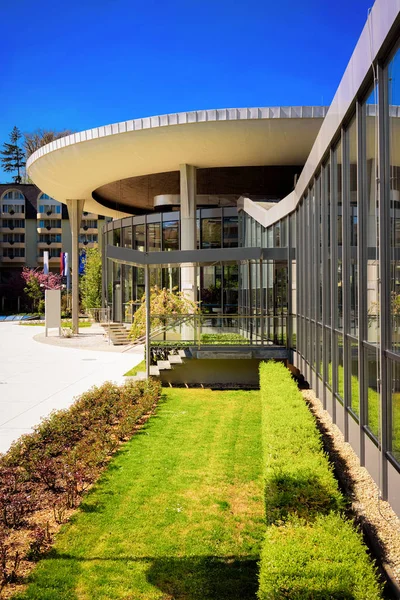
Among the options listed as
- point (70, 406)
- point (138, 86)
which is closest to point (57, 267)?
point (138, 86)

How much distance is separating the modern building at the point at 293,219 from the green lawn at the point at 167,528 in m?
1.71

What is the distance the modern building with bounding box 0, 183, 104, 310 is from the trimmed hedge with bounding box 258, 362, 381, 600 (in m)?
75.1

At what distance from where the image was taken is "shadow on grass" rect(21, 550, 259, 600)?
17.5ft

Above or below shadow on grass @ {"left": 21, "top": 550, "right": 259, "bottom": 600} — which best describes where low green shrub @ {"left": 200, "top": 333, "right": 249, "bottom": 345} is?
above

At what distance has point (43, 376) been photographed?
18.5m

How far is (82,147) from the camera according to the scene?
2698cm

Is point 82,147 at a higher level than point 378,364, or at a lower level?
higher

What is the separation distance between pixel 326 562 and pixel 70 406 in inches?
381

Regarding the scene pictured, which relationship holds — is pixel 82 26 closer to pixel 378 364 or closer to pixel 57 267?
pixel 378 364

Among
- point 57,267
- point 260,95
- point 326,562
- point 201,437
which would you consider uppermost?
point 260,95

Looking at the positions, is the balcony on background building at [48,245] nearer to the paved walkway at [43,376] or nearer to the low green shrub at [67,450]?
the paved walkway at [43,376]

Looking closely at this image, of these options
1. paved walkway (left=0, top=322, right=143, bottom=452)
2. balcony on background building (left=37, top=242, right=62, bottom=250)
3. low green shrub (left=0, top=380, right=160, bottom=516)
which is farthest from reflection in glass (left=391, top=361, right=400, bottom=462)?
balcony on background building (left=37, top=242, right=62, bottom=250)

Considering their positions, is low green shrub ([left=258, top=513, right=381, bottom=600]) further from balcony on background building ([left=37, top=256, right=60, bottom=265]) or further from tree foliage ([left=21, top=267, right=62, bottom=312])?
balcony on background building ([left=37, top=256, right=60, bottom=265])

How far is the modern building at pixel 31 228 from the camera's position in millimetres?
80062
